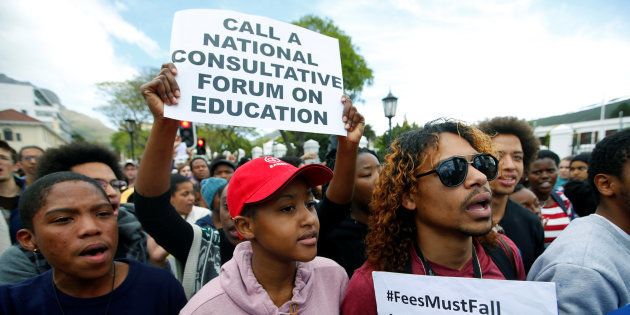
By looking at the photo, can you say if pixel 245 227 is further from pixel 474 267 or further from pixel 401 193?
pixel 474 267

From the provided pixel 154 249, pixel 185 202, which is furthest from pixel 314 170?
pixel 185 202

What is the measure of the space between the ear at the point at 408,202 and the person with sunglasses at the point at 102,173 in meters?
1.68

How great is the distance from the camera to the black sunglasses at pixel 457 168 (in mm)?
1667

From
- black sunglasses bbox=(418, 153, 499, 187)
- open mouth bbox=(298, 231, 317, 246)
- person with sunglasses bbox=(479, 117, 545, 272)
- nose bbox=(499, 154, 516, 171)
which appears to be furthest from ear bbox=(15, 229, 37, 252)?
nose bbox=(499, 154, 516, 171)

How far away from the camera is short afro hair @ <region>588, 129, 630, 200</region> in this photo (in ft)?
5.91

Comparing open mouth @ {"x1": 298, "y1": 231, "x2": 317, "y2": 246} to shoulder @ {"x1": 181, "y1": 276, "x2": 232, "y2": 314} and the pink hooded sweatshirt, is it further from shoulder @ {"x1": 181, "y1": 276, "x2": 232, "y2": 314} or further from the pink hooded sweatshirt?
shoulder @ {"x1": 181, "y1": 276, "x2": 232, "y2": 314}

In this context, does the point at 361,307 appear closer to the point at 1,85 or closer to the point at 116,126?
the point at 116,126

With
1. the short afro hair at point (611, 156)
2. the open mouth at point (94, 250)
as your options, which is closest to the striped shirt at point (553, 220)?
the short afro hair at point (611, 156)

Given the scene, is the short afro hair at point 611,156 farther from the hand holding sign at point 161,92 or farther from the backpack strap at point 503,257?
the hand holding sign at point 161,92

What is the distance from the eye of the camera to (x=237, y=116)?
6.41ft

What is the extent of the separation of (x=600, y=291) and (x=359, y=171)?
1668mm

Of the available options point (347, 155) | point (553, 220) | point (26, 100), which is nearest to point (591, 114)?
point (553, 220)

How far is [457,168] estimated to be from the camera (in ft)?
5.51

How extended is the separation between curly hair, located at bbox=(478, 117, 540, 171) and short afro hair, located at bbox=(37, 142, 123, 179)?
3.27m
